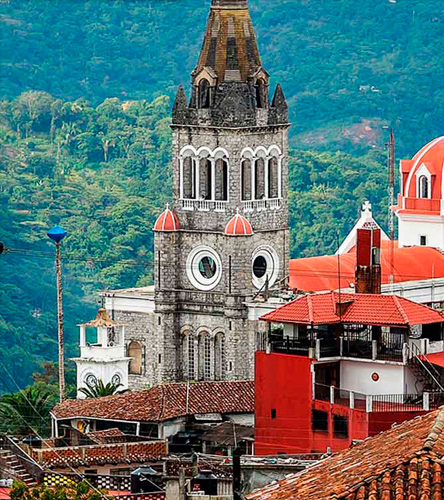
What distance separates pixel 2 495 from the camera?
44938mm

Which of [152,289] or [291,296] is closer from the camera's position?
[291,296]

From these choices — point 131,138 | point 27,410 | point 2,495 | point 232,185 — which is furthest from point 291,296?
point 131,138

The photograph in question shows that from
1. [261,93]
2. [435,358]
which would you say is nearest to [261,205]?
[261,93]

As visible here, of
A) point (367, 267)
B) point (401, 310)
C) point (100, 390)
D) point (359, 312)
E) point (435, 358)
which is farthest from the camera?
point (100, 390)

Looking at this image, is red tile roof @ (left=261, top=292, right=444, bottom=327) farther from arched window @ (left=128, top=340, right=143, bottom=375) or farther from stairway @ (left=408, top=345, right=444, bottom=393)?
arched window @ (left=128, top=340, right=143, bottom=375)

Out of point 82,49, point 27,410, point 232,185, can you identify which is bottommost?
point 27,410

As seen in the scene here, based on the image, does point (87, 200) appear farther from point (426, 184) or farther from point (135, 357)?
point (135, 357)

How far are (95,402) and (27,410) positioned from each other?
5.22m

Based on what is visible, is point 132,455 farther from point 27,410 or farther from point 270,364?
point 27,410

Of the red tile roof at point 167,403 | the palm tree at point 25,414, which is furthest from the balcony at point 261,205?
the red tile roof at point 167,403

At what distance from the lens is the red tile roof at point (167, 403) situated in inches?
2456

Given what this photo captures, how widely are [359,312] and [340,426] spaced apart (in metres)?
3.41

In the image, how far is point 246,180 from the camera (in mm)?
84250

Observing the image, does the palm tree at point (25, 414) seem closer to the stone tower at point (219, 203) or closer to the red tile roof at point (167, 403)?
the red tile roof at point (167, 403)
